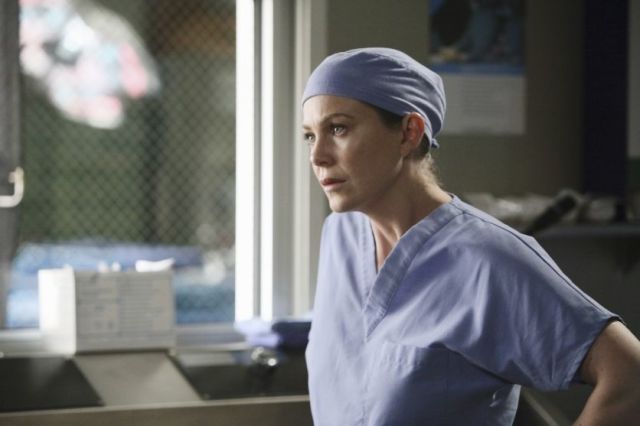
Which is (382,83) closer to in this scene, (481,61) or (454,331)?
(454,331)

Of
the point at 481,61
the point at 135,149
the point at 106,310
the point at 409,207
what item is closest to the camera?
the point at 409,207

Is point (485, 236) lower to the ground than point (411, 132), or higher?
lower

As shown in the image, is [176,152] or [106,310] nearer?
[106,310]

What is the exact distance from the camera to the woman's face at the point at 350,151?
1481 millimetres

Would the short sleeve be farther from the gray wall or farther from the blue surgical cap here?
the gray wall

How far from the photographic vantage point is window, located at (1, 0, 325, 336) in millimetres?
2555

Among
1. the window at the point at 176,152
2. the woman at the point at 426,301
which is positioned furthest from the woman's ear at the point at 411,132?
the window at the point at 176,152

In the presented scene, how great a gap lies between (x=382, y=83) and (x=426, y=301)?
1.04ft

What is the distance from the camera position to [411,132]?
1.51m

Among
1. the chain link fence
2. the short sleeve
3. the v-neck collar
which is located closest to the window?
the chain link fence

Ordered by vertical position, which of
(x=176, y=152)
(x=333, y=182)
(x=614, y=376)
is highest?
(x=333, y=182)

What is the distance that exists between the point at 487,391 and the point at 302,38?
139 cm

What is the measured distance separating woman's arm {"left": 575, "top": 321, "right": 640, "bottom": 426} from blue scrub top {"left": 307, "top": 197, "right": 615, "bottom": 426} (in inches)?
0.6

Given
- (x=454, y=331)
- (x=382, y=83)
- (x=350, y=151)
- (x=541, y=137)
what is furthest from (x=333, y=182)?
(x=541, y=137)
